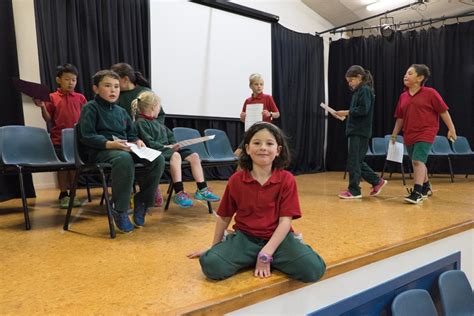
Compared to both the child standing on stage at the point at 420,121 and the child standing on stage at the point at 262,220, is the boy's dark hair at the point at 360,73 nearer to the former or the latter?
the child standing on stage at the point at 420,121

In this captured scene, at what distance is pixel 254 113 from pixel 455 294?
89.9 inches

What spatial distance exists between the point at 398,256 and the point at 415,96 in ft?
5.88

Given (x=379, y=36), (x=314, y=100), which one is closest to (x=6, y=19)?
(x=314, y=100)

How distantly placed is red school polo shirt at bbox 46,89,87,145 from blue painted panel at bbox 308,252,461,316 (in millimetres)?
2543

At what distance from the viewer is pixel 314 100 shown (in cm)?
660

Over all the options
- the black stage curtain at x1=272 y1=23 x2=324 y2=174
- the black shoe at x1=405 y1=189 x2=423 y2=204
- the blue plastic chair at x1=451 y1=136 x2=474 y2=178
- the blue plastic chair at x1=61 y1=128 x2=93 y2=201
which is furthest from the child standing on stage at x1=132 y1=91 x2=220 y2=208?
the blue plastic chair at x1=451 y1=136 x2=474 y2=178

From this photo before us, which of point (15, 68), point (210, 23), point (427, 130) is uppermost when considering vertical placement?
point (210, 23)

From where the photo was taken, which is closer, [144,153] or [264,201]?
[264,201]

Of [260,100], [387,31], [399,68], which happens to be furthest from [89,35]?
[399,68]

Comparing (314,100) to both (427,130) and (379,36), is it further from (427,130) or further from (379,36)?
(427,130)

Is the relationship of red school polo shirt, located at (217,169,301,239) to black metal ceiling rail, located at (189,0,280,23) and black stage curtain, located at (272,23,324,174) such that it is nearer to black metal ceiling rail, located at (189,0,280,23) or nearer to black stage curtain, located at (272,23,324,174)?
black metal ceiling rail, located at (189,0,280,23)

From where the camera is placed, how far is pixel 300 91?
6316 millimetres

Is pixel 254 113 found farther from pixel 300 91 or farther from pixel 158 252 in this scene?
pixel 300 91

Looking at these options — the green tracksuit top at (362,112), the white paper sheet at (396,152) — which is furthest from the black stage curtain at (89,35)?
the white paper sheet at (396,152)
